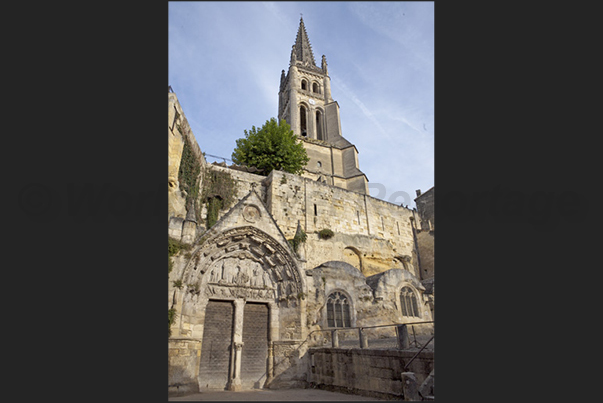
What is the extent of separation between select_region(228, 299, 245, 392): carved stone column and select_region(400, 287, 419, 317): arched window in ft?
26.0

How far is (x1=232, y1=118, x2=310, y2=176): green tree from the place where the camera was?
24.6 metres

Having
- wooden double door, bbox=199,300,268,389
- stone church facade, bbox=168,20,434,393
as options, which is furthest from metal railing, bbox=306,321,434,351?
wooden double door, bbox=199,300,268,389

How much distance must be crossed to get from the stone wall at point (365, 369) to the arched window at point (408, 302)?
20.5 feet

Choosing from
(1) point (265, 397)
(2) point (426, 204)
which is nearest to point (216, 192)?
(1) point (265, 397)

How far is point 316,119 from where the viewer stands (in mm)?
42781

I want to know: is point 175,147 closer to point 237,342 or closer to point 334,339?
point 237,342

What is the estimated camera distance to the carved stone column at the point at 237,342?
10.4 meters

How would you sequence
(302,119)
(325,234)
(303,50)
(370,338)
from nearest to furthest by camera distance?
(370,338) < (325,234) < (302,119) < (303,50)

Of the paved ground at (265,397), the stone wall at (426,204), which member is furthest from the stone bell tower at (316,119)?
the paved ground at (265,397)

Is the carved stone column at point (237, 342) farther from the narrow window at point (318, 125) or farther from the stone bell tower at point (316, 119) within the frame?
the narrow window at point (318, 125)

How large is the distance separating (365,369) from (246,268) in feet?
16.5

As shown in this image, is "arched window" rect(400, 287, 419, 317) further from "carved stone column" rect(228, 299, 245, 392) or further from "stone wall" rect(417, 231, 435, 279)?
"stone wall" rect(417, 231, 435, 279)
